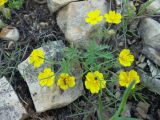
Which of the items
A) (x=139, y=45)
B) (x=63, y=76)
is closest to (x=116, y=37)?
(x=139, y=45)

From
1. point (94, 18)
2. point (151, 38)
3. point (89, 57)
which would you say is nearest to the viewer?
point (89, 57)

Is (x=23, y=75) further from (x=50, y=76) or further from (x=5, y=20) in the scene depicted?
(x=5, y=20)

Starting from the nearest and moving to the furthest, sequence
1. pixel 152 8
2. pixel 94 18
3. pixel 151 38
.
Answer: pixel 94 18 → pixel 151 38 → pixel 152 8

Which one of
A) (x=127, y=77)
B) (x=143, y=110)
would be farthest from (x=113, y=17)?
(x=143, y=110)

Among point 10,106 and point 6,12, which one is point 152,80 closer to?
point 10,106

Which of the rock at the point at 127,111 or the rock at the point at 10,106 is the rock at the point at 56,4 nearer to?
the rock at the point at 10,106
